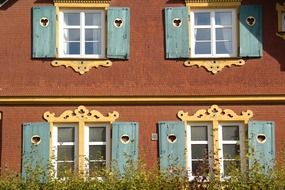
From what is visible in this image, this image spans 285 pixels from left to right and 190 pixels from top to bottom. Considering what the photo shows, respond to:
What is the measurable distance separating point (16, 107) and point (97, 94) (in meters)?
1.96

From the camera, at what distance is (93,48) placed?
50.3 ft

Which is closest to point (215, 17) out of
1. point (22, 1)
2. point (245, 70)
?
point (245, 70)

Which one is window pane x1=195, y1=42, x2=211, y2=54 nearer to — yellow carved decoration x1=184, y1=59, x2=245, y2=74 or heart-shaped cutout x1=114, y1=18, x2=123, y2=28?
yellow carved decoration x1=184, y1=59, x2=245, y2=74

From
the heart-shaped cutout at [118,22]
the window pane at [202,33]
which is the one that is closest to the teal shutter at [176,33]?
the window pane at [202,33]

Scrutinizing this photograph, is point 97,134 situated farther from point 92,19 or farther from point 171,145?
point 92,19

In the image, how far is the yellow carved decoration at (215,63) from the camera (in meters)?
15.1

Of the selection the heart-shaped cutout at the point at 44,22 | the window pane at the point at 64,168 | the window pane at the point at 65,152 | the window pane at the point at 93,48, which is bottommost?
the window pane at the point at 64,168

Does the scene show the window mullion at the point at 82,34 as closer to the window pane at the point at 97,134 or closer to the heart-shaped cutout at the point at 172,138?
the window pane at the point at 97,134

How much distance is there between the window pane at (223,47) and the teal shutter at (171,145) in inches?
81.2

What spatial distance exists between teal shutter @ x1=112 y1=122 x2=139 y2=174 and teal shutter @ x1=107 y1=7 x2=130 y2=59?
1702mm

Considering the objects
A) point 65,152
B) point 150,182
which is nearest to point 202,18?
point 65,152

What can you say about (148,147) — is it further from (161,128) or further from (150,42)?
(150,42)

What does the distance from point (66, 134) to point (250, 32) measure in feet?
16.7

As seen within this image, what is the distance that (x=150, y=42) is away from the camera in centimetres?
1531
